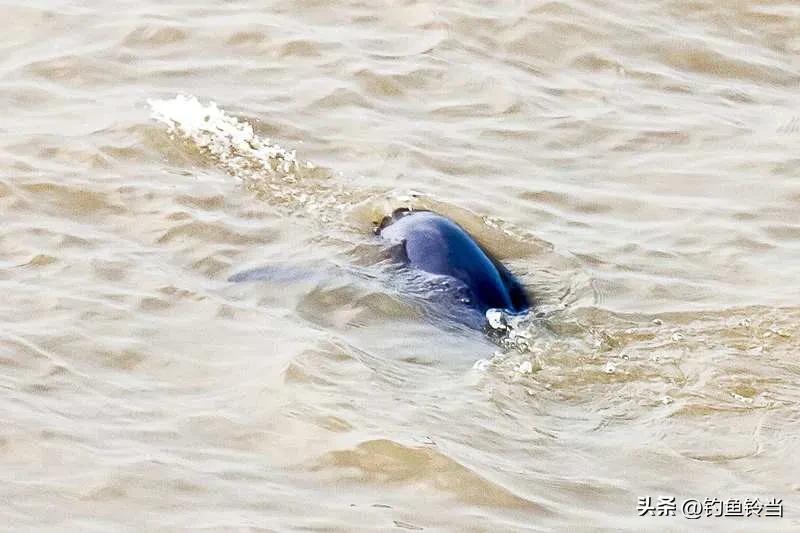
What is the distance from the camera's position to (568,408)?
4637 mm

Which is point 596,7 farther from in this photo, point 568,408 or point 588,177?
point 568,408

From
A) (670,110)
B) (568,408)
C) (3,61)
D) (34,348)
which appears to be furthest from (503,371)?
(3,61)

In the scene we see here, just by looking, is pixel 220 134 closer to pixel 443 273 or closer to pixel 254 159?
pixel 254 159

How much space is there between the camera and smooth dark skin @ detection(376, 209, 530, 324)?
5.33 m

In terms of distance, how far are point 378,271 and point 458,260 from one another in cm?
37

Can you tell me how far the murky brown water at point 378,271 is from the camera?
408cm

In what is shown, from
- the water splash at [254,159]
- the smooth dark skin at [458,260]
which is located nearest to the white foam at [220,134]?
the water splash at [254,159]

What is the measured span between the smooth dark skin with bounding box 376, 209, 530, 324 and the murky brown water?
0.45 ft

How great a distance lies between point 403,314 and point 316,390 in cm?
78

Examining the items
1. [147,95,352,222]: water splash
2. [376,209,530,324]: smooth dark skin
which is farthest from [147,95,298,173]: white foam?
[376,209,530,324]: smooth dark skin

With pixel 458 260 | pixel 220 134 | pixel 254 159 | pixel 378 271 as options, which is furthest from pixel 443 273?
pixel 220 134

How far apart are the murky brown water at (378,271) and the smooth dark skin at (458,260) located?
0.14 metres

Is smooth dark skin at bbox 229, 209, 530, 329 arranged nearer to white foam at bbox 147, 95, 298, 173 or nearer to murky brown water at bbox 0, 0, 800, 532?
murky brown water at bbox 0, 0, 800, 532

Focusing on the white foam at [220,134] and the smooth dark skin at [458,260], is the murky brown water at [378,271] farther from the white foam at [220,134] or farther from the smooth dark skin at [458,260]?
the smooth dark skin at [458,260]
